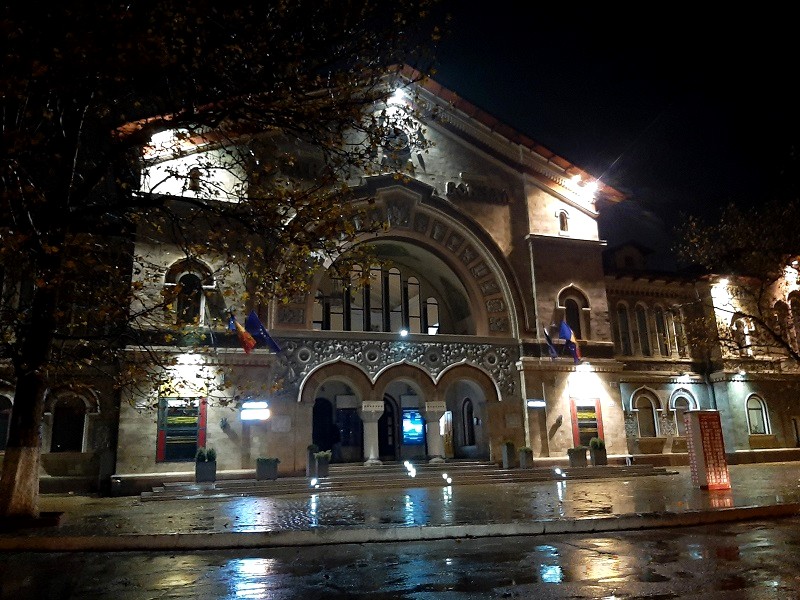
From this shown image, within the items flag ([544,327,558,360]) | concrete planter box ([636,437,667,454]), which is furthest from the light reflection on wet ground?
concrete planter box ([636,437,667,454])

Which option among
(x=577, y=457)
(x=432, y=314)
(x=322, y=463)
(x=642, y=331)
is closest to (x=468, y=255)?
(x=432, y=314)

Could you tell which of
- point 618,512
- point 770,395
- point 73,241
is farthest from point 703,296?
point 73,241

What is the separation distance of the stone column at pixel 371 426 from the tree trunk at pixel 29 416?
41.0ft

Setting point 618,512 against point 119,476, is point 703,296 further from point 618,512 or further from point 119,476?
point 119,476

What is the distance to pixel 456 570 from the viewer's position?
7.36 meters

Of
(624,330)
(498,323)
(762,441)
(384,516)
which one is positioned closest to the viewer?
(384,516)

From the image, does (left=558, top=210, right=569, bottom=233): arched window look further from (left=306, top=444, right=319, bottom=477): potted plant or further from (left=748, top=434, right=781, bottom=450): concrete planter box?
(left=306, top=444, right=319, bottom=477): potted plant

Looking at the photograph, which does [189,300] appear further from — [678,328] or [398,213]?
[678,328]

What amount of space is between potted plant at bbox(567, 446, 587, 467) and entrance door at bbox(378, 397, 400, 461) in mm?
7610

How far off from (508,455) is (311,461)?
754cm

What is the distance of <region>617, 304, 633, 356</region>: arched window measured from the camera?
2938 cm

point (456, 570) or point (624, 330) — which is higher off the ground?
point (624, 330)

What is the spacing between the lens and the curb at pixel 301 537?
9.81 meters

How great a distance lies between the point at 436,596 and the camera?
6.09m
